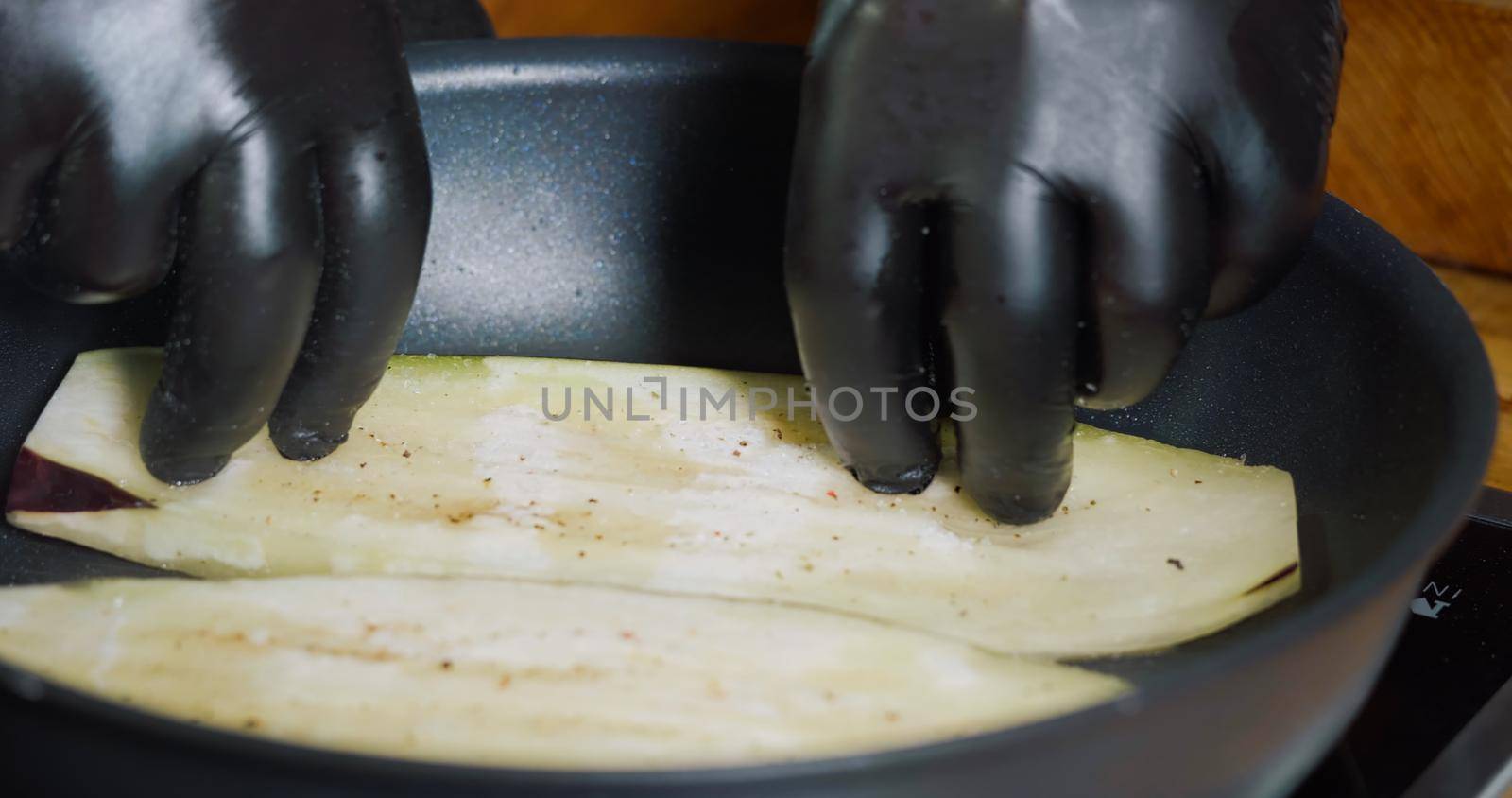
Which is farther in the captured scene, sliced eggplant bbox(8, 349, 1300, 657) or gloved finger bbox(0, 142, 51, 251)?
sliced eggplant bbox(8, 349, 1300, 657)

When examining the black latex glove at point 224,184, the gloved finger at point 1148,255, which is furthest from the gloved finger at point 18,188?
the gloved finger at point 1148,255

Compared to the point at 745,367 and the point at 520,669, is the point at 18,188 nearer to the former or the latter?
the point at 520,669

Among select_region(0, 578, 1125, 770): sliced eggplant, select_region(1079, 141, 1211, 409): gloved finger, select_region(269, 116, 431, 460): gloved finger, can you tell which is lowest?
select_region(0, 578, 1125, 770): sliced eggplant

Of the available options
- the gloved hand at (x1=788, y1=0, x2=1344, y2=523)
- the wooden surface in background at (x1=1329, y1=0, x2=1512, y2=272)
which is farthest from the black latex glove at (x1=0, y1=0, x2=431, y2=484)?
the wooden surface in background at (x1=1329, y1=0, x2=1512, y2=272)

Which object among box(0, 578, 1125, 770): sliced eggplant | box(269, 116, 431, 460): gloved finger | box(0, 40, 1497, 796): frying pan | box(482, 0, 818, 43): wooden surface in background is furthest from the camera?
box(482, 0, 818, 43): wooden surface in background

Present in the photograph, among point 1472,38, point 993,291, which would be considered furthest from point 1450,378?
point 1472,38

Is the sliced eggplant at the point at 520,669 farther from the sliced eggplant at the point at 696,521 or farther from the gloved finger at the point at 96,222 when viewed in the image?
the gloved finger at the point at 96,222

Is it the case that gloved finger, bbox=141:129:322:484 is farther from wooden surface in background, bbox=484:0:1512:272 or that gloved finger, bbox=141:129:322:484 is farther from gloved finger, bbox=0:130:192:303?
wooden surface in background, bbox=484:0:1512:272

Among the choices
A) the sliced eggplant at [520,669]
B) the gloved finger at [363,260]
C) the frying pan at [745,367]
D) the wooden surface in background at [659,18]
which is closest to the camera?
the frying pan at [745,367]

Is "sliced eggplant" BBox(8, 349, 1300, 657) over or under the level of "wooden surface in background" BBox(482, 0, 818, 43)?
over
